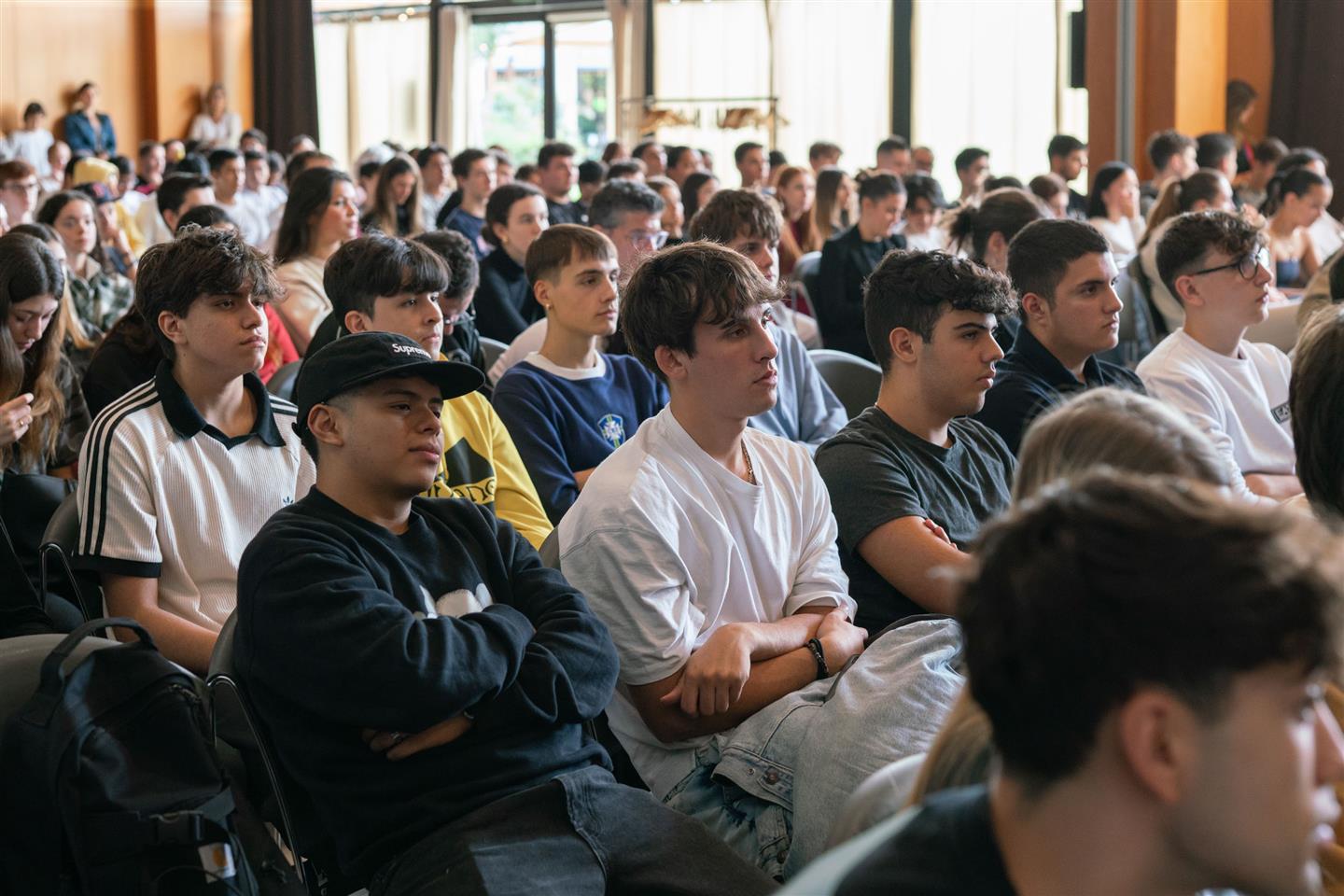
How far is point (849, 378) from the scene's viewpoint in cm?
386

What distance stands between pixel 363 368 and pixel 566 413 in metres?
1.26

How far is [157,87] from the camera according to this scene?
584 inches

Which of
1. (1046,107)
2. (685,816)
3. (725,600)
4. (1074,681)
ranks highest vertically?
(1046,107)

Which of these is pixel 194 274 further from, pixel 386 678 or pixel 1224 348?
pixel 1224 348

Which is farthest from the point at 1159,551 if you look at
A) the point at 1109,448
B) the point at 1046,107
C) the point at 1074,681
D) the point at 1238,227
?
the point at 1046,107

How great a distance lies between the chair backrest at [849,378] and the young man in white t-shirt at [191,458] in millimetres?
1673

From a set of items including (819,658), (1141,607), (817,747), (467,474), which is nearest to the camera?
(1141,607)

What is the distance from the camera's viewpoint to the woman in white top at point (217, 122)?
1486 centimetres

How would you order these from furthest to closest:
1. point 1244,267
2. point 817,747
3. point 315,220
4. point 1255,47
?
point 1255,47 → point 315,220 → point 1244,267 → point 817,747

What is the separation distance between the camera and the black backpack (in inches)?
63.9

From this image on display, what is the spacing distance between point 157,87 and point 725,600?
1434cm

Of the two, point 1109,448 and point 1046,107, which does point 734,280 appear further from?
point 1046,107

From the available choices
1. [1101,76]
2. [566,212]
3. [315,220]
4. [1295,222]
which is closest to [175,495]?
[315,220]

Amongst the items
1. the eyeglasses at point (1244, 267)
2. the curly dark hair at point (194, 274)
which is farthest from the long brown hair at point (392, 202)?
the eyeglasses at point (1244, 267)
